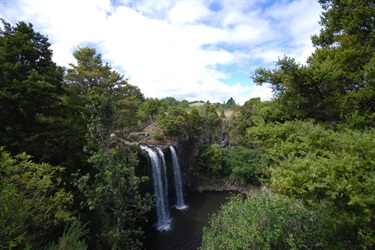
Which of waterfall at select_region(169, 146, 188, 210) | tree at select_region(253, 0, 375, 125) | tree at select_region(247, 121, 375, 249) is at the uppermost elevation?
tree at select_region(253, 0, 375, 125)

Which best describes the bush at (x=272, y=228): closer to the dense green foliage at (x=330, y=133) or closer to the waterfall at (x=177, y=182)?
the dense green foliage at (x=330, y=133)

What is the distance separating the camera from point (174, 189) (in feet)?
64.4

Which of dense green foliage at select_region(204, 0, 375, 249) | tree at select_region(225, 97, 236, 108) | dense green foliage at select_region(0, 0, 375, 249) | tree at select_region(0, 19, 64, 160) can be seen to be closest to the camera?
dense green foliage at select_region(204, 0, 375, 249)

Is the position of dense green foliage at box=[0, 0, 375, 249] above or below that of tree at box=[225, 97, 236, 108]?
below

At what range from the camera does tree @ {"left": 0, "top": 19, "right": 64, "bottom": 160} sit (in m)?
6.26

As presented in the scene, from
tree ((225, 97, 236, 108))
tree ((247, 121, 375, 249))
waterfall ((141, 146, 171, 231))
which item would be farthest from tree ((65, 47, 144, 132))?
tree ((225, 97, 236, 108))

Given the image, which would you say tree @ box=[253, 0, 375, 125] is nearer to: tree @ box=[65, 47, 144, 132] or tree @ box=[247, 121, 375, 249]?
tree @ box=[247, 121, 375, 249]

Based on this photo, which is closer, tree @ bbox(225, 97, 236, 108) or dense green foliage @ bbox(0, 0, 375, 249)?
dense green foliage @ bbox(0, 0, 375, 249)

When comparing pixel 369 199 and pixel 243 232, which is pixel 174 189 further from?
pixel 369 199

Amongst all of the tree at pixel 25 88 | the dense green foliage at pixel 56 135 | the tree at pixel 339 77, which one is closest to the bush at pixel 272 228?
the tree at pixel 339 77

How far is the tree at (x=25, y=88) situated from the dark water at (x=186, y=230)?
399 inches

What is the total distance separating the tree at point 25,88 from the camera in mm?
6262

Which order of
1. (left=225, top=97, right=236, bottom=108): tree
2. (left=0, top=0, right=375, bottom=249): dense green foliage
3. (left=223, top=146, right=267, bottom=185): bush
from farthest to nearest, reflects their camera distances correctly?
(left=225, top=97, right=236, bottom=108): tree → (left=223, top=146, right=267, bottom=185): bush → (left=0, top=0, right=375, bottom=249): dense green foliage

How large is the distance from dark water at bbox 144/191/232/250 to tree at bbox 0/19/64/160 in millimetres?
10131
